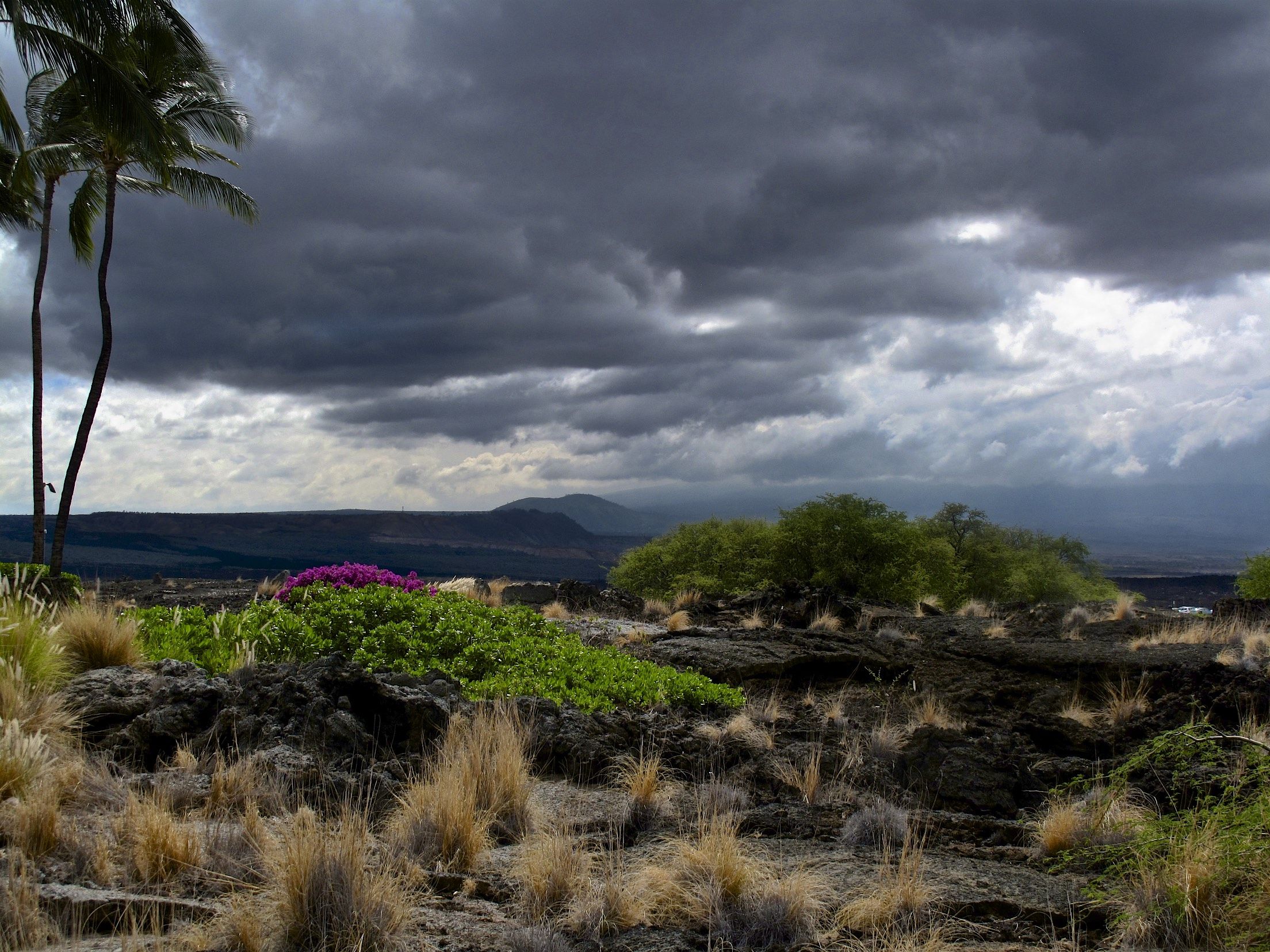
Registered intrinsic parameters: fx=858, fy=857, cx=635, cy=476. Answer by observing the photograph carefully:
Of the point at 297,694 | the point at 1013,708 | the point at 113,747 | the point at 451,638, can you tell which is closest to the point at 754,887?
the point at 297,694

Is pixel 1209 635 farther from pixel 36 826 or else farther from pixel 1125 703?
pixel 36 826

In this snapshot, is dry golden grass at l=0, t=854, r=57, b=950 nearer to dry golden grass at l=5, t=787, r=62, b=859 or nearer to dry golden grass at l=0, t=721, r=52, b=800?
dry golden grass at l=5, t=787, r=62, b=859

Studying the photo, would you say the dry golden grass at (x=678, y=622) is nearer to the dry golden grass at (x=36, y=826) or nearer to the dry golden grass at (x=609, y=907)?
the dry golden grass at (x=609, y=907)

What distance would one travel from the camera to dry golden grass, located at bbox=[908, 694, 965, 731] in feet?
31.7

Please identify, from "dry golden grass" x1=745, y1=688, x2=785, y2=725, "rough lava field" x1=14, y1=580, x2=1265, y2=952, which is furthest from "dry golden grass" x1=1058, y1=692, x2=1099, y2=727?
"dry golden grass" x1=745, y1=688, x2=785, y2=725

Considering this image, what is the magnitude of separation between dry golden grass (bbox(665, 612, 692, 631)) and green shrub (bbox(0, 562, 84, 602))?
10587 mm

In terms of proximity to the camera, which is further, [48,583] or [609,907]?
[48,583]

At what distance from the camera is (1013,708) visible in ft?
36.9

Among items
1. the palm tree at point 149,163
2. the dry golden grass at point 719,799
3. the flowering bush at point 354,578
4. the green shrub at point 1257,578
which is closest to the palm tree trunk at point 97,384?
the palm tree at point 149,163

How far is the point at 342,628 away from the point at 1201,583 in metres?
183

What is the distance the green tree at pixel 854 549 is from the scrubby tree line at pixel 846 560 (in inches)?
1.5

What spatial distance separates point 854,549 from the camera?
106 ft

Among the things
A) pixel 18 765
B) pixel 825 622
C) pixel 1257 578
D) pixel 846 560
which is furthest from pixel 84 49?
pixel 1257 578

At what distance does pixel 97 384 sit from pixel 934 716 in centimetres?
2182
